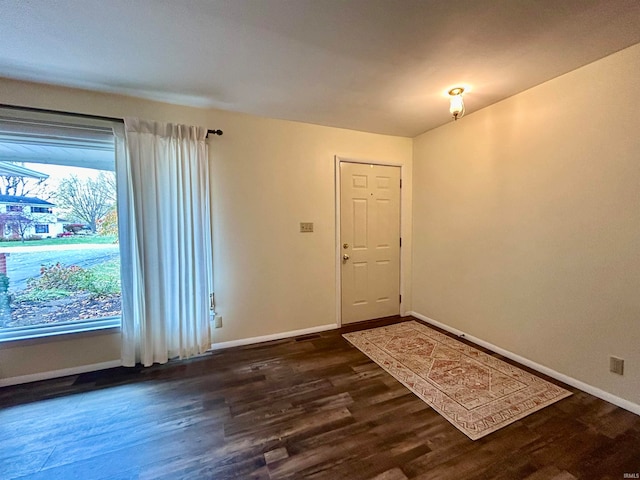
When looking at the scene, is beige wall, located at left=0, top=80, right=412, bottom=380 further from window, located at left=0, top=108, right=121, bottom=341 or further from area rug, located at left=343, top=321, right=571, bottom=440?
area rug, located at left=343, top=321, right=571, bottom=440

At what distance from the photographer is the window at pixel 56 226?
2.24 metres

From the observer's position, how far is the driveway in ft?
7.49

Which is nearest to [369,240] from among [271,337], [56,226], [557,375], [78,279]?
[271,337]

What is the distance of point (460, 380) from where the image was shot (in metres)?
2.26

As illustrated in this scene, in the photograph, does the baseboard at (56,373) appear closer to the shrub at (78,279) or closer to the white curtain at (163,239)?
the white curtain at (163,239)

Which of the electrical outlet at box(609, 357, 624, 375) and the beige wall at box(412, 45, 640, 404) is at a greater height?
the beige wall at box(412, 45, 640, 404)

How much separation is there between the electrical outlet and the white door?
7.00ft

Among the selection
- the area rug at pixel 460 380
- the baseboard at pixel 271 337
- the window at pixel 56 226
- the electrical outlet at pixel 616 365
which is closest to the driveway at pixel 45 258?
the window at pixel 56 226

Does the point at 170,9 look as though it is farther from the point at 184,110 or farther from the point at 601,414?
the point at 601,414

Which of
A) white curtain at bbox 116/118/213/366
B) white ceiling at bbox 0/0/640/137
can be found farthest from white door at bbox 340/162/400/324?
white curtain at bbox 116/118/213/366

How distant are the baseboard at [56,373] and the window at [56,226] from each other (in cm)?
34

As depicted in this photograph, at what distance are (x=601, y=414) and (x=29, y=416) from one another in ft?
13.0

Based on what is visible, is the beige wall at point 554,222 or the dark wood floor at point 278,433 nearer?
the dark wood floor at point 278,433

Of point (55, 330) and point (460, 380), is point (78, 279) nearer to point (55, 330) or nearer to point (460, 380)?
point (55, 330)
